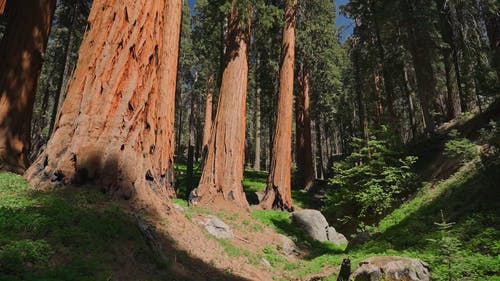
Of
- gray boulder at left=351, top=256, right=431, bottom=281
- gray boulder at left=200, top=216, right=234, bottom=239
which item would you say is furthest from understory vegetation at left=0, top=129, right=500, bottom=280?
gray boulder at left=200, top=216, right=234, bottom=239

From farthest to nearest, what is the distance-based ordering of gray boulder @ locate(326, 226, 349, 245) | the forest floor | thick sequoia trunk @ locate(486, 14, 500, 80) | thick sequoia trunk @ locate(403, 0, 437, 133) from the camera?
thick sequoia trunk @ locate(403, 0, 437, 133) < gray boulder @ locate(326, 226, 349, 245) < thick sequoia trunk @ locate(486, 14, 500, 80) < the forest floor

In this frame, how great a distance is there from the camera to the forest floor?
396 centimetres

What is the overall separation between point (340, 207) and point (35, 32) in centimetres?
1143

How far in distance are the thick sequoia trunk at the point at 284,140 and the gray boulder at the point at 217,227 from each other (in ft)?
15.1

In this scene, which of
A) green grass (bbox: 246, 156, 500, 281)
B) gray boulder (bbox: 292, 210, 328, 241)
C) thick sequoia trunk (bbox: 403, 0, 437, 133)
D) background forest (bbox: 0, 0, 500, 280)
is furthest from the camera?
thick sequoia trunk (bbox: 403, 0, 437, 133)

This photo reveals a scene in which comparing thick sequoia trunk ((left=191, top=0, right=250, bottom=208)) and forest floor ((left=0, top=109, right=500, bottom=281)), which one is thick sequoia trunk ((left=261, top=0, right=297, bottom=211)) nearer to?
thick sequoia trunk ((left=191, top=0, right=250, bottom=208))

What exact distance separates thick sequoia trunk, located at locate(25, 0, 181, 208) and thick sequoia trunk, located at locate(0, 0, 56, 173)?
3143 millimetres

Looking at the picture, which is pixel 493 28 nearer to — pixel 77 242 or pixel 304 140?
pixel 304 140

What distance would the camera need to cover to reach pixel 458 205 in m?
8.40

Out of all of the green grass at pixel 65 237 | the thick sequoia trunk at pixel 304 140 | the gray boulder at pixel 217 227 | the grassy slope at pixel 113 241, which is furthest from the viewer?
the thick sequoia trunk at pixel 304 140

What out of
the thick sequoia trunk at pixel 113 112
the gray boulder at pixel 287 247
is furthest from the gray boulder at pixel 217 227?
the thick sequoia trunk at pixel 113 112

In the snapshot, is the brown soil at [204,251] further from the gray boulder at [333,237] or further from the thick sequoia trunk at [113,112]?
the gray boulder at [333,237]

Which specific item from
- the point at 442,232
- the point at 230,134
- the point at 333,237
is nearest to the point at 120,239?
the point at 442,232

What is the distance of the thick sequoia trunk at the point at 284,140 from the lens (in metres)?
13.5
